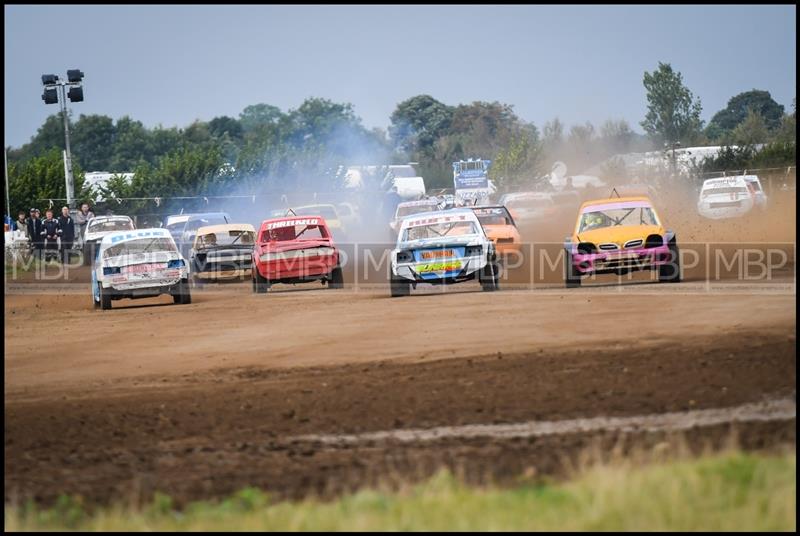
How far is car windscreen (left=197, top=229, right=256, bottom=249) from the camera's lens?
29.0m

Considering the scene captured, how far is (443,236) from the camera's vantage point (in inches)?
870

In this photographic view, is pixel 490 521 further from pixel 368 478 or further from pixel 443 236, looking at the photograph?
pixel 443 236

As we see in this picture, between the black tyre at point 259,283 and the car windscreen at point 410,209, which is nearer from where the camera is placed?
the black tyre at point 259,283

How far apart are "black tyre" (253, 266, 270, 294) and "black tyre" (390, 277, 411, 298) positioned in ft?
10.9

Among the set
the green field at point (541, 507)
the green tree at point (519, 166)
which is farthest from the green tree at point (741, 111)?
the green field at point (541, 507)

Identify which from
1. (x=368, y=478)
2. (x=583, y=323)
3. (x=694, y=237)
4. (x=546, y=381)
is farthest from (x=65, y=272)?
(x=368, y=478)

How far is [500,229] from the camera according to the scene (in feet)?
89.8

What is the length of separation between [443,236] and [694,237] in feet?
51.7

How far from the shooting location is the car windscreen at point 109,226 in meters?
39.7

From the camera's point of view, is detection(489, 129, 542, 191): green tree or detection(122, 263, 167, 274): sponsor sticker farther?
detection(489, 129, 542, 191): green tree

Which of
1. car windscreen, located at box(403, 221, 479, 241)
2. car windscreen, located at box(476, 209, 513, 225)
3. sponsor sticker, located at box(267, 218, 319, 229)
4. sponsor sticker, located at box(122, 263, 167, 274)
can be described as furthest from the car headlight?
car windscreen, located at box(476, 209, 513, 225)

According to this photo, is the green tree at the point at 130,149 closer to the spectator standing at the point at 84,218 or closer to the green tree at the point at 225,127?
the green tree at the point at 225,127

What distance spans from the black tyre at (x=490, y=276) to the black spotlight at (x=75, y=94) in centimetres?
1968

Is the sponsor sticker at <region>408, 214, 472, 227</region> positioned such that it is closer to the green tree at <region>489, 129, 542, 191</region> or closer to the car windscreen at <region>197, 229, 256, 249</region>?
the car windscreen at <region>197, 229, 256, 249</region>
